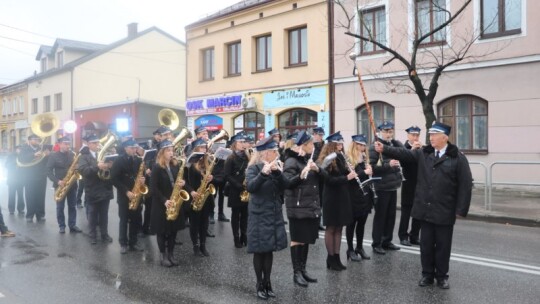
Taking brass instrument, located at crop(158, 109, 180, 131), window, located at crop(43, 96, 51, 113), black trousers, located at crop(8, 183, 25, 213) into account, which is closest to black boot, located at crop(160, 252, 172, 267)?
brass instrument, located at crop(158, 109, 180, 131)

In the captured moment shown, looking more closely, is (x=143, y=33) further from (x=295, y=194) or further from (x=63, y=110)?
(x=295, y=194)

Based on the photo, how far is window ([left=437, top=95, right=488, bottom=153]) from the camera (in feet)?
50.4

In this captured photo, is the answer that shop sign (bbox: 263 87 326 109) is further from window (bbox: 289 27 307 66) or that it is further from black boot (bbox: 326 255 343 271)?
black boot (bbox: 326 255 343 271)

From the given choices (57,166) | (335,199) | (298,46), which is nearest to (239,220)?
(335,199)

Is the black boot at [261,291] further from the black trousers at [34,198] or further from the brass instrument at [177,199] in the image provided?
the black trousers at [34,198]

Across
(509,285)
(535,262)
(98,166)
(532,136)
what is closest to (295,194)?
(509,285)

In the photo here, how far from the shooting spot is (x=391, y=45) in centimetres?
1738

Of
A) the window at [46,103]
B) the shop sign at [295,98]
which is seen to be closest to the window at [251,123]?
the shop sign at [295,98]

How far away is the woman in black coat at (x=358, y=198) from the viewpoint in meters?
7.11

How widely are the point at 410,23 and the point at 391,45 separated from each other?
0.99 m

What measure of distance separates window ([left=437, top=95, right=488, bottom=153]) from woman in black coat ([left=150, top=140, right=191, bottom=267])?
11.3m

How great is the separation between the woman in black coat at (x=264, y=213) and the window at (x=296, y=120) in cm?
1425

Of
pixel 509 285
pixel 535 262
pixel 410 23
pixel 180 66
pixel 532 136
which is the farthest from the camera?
pixel 180 66

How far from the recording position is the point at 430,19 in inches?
653
